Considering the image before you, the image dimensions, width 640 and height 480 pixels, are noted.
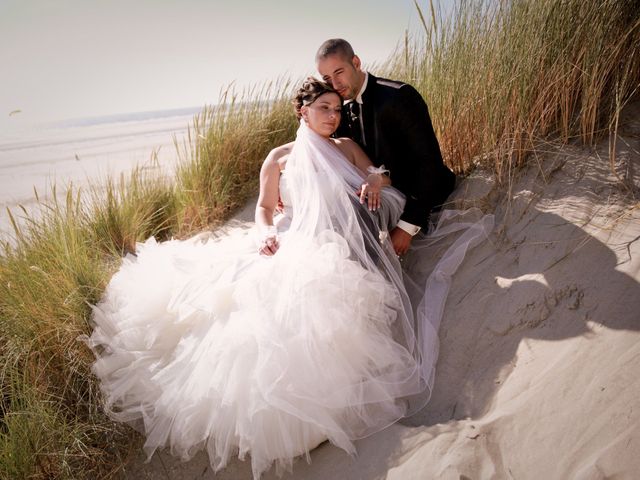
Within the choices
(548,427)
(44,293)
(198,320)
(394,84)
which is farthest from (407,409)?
(44,293)

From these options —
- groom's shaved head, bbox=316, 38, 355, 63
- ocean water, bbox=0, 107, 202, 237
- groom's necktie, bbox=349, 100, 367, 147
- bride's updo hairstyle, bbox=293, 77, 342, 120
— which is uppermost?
groom's shaved head, bbox=316, 38, 355, 63

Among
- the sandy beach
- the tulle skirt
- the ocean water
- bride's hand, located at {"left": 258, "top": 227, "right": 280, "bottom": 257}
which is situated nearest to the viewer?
the sandy beach

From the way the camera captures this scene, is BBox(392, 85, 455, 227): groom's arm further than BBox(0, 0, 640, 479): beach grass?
Yes

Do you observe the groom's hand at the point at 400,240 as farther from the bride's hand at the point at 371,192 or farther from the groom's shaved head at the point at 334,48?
the groom's shaved head at the point at 334,48

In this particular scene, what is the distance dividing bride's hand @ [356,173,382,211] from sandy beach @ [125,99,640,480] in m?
0.67

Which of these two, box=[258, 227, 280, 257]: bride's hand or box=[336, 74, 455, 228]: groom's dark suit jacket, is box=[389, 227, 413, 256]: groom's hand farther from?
box=[258, 227, 280, 257]: bride's hand

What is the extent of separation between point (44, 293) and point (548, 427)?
2.90 metres

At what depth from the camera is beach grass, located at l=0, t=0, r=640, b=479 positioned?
7.54ft

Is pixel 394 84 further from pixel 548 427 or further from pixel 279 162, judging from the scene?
pixel 548 427

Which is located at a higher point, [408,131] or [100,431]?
[408,131]

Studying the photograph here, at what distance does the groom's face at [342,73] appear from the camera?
274 cm

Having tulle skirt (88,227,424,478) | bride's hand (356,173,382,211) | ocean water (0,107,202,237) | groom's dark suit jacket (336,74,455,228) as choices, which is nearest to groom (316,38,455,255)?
groom's dark suit jacket (336,74,455,228)

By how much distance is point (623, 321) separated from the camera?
177cm

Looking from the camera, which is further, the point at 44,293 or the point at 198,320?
the point at 44,293
